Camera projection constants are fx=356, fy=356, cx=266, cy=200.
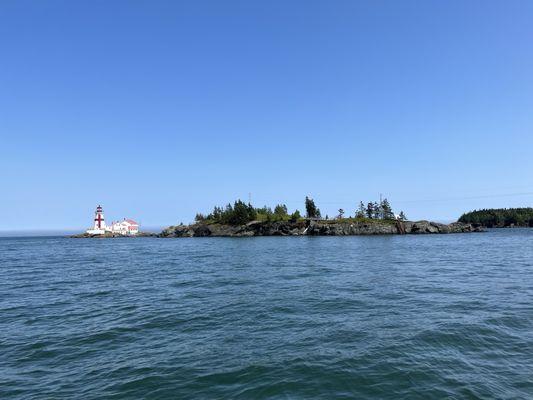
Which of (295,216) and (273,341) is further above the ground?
(295,216)

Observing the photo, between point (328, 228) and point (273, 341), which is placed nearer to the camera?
point (273, 341)

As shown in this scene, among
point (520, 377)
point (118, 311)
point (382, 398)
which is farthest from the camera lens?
→ point (118, 311)

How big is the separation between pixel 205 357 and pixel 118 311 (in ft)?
41.5

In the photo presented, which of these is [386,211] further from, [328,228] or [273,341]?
[273,341]

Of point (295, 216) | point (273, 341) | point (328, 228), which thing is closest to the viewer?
point (273, 341)

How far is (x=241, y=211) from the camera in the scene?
192 m

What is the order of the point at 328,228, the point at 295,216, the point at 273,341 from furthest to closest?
the point at 295,216 < the point at 328,228 < the point at 273,341

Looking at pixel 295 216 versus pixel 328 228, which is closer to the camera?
pixel 328 228

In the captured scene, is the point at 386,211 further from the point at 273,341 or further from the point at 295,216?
the point at 273,341

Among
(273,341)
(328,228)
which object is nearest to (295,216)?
(328,228)

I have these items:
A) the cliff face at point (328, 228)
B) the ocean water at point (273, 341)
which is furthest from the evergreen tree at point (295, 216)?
the ocean water at point (273, 341)

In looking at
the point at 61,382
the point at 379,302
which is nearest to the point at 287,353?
the point at 61,382

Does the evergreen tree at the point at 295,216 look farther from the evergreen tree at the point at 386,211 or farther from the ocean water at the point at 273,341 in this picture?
the ocean water at the point at 273,341

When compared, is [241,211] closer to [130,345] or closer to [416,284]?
[416,284]
